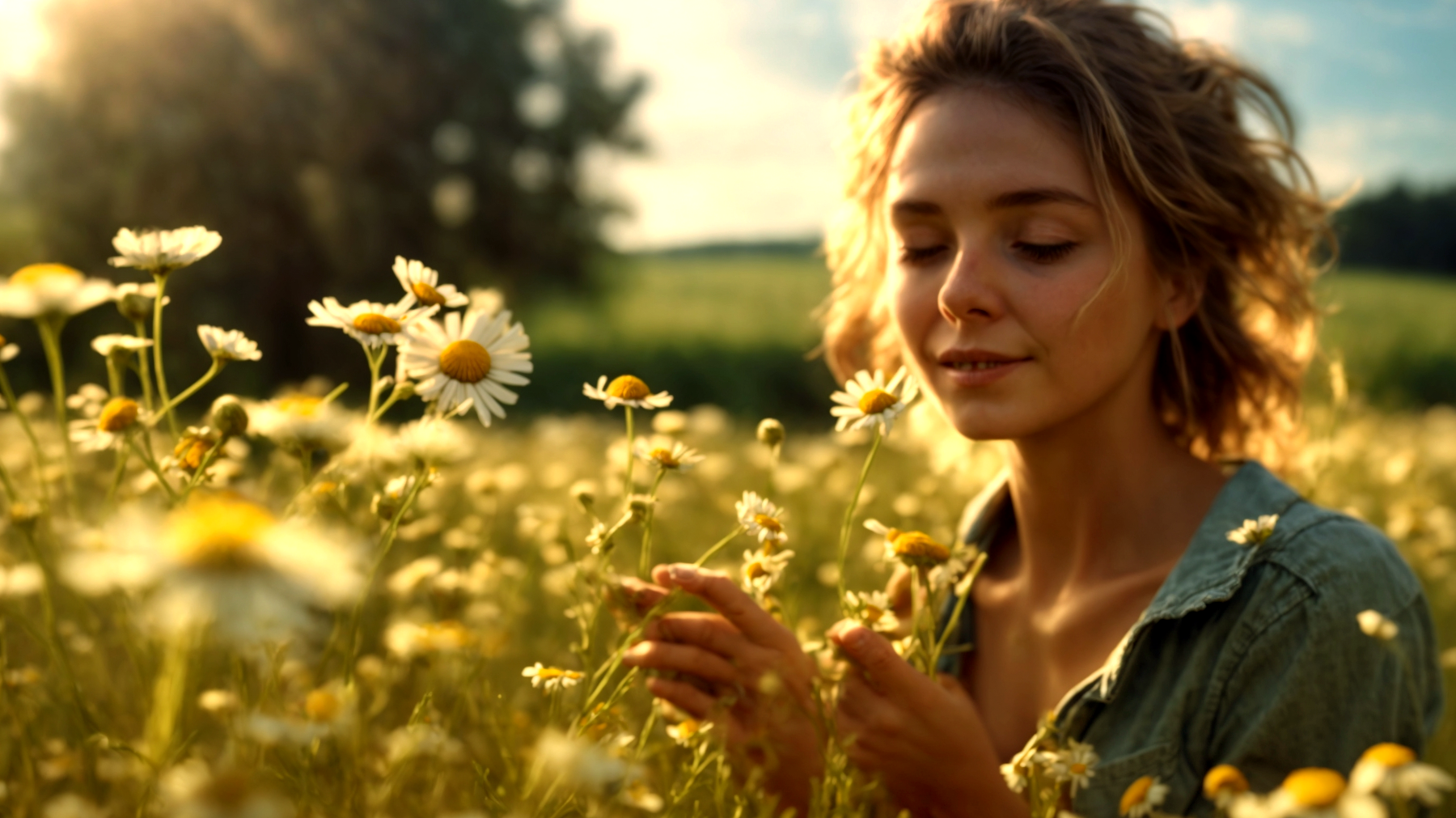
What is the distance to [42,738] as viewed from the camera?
→ 4.68ft

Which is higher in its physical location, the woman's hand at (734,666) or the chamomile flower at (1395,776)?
the chamomile flower at (1395,776)

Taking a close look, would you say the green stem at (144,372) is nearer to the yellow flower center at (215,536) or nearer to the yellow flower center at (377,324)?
the yellow flower center at (377,324)

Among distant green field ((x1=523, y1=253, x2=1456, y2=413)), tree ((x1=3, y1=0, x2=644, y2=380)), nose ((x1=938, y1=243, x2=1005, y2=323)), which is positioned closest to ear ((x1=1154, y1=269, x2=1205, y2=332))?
nose ((x1=938, y1=243, x2=1005, y2=323))

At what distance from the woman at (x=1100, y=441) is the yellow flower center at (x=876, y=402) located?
0.27 metres

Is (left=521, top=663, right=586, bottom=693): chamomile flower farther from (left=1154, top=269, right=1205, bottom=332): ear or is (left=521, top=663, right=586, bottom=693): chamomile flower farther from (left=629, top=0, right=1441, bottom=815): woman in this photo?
(left=1154, top=269, right=1205, bottom=332): ear

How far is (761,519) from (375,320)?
47 cm

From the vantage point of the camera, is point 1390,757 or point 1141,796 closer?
point 1390,757

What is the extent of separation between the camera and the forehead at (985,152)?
1.58 m

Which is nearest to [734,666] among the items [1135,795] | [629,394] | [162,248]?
[629,394]

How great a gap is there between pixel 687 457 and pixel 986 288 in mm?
563

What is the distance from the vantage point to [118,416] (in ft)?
3.51

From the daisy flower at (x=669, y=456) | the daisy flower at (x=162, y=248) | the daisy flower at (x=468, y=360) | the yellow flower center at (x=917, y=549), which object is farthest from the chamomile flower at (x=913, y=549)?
the daisy flower at (x=162, y=248)

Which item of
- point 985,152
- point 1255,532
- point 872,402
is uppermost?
point 985,152

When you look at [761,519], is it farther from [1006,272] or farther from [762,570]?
[1006,272]
